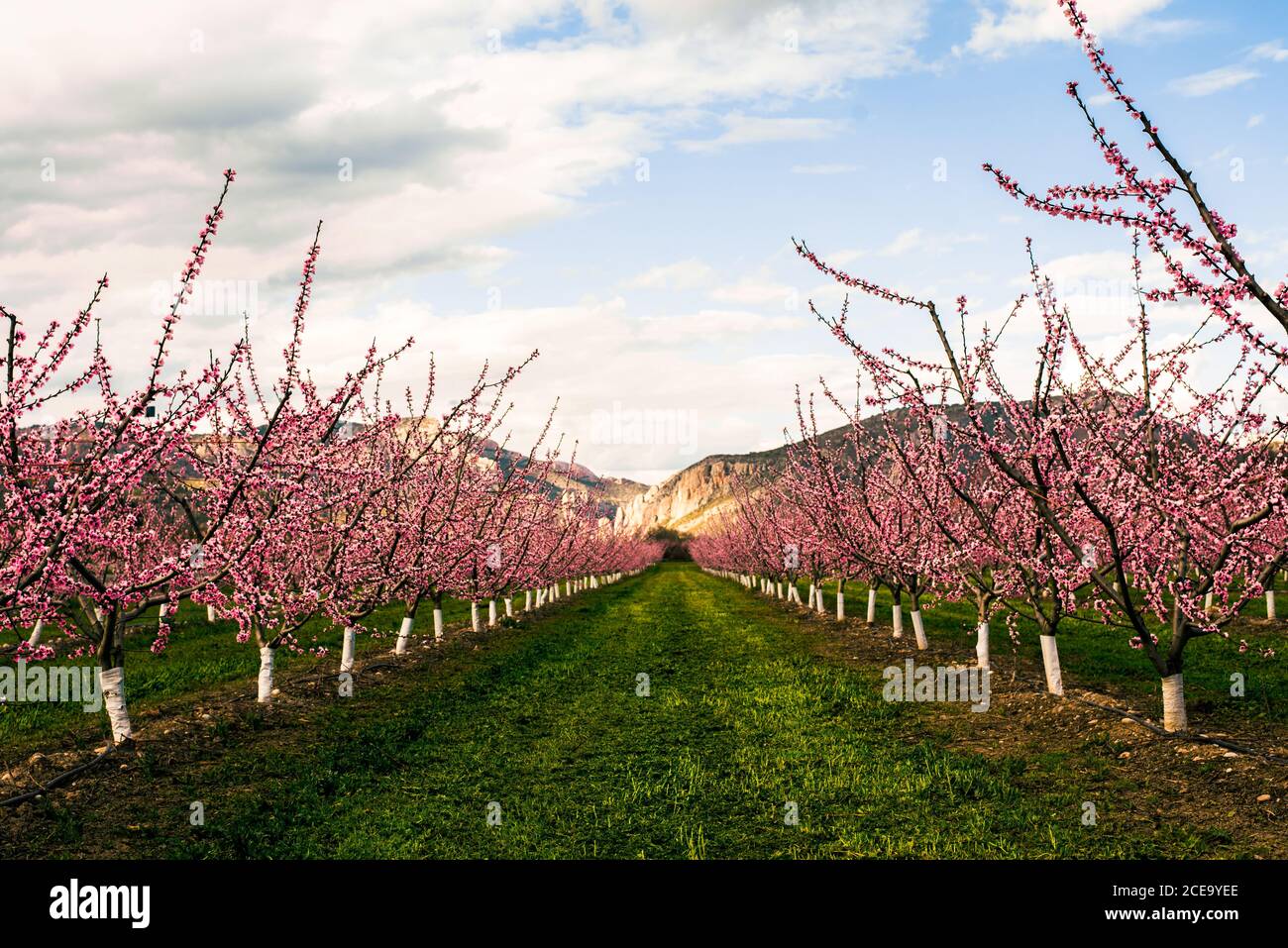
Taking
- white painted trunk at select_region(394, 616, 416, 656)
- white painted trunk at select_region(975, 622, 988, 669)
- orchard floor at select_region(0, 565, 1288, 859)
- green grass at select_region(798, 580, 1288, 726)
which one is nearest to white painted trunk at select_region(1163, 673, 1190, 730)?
orchard floor at select_region(0, 565, 1288, 859)

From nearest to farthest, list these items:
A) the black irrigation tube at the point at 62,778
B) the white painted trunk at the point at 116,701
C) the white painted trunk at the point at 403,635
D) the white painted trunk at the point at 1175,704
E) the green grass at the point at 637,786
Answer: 1. the green grass at the point at 637,786
2. the black irrigation tube at the point at 62,778
3. the white painted trunk at the point at 1175,704
4. the white painted trunk at the point at 116,701
5. the white painted trunk at the point at 403,635

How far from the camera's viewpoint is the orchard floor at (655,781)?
326 inches

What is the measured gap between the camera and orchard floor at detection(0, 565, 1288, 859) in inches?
326

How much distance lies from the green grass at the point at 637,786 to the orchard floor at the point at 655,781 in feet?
0.12

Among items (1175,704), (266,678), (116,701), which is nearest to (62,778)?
(116,701)

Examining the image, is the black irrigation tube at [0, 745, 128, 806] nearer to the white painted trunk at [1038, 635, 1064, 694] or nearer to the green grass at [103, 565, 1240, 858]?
the green grass at [103, 565, 1240, 858]

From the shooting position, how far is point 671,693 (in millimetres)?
16734

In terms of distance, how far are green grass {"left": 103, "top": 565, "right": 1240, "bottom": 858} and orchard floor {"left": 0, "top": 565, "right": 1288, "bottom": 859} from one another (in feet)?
0.12

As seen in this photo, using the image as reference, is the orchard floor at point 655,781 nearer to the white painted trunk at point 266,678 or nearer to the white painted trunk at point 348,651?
the white painted trunk at point 266,678

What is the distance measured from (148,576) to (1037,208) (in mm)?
9801

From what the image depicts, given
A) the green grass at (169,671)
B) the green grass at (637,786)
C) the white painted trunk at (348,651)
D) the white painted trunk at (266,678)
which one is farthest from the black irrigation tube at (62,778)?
the white painted trunk at (348,651)

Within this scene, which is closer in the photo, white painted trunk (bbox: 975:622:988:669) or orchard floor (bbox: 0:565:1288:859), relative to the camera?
orchard floor (bbox: 0:565:1288:859)
